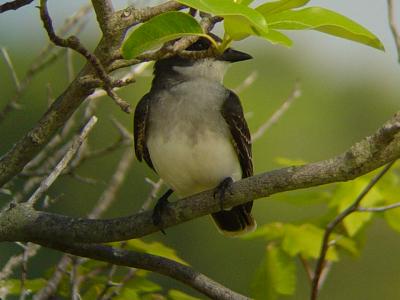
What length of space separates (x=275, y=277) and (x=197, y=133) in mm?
956

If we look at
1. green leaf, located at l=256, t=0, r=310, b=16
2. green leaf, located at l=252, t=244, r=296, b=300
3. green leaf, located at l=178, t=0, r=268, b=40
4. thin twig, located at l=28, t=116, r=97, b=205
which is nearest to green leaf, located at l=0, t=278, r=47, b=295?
thin twig, located at l=28, t=116, r=97, b=205

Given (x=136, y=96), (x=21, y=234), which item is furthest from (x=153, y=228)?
(x=136, y=96)

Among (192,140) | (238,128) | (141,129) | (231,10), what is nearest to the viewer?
(231,10)

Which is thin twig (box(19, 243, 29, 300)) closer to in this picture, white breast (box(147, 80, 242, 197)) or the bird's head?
white breast (box(147, 80, 242, 197))

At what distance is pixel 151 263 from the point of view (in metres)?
3.72

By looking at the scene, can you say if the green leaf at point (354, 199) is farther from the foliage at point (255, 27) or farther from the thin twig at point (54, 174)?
the foliage at point (255, 27)

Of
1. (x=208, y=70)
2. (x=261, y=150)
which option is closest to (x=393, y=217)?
(x=208, y=70)

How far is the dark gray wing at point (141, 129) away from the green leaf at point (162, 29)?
2321mm

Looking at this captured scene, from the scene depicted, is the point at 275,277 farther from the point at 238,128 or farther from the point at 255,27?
the point at 255,27

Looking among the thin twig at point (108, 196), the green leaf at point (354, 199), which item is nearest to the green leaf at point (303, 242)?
the green leaf at point (354, 199)

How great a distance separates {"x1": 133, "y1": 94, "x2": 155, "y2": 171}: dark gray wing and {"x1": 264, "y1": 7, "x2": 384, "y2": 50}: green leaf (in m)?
2.31

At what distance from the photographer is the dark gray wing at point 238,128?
503cm

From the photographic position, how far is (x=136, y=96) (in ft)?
43.8

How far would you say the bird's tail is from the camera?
530 centimetres
